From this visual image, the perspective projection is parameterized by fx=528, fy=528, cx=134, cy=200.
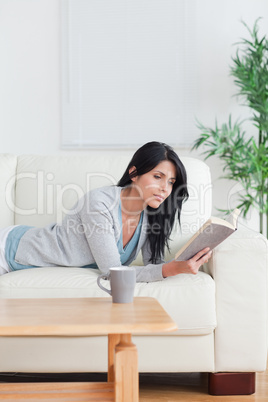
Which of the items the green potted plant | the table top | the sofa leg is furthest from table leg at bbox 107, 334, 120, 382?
the green potted plant

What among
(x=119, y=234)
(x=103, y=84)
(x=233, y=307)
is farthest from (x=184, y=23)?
(x=233, y=307)

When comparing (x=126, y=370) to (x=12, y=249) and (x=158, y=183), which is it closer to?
(x=158, y=183)

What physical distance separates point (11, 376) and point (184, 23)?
2771 millimetres

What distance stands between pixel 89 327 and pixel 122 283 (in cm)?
27

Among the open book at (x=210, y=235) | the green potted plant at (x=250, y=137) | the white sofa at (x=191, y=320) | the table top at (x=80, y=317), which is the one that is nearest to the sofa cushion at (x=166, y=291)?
the white sofa at (x=191, y=320)

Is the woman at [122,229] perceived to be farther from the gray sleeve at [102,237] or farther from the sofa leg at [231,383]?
the sofa leg at [231,383]

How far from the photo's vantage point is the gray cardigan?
6.36 ft

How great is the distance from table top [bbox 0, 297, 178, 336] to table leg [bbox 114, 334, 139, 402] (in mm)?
60

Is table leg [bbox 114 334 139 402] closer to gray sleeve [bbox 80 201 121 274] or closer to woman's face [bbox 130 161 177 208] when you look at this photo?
gray sleeve [bbox 80 201 121 274]

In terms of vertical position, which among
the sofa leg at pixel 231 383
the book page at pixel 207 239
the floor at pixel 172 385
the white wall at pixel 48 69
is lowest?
the floor at pixel 172 385

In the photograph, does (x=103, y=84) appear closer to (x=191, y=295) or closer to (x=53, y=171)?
(x=53, y=171)

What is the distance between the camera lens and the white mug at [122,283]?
144cm

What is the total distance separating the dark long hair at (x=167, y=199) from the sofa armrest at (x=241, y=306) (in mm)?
302

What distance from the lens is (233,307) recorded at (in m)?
1.93
